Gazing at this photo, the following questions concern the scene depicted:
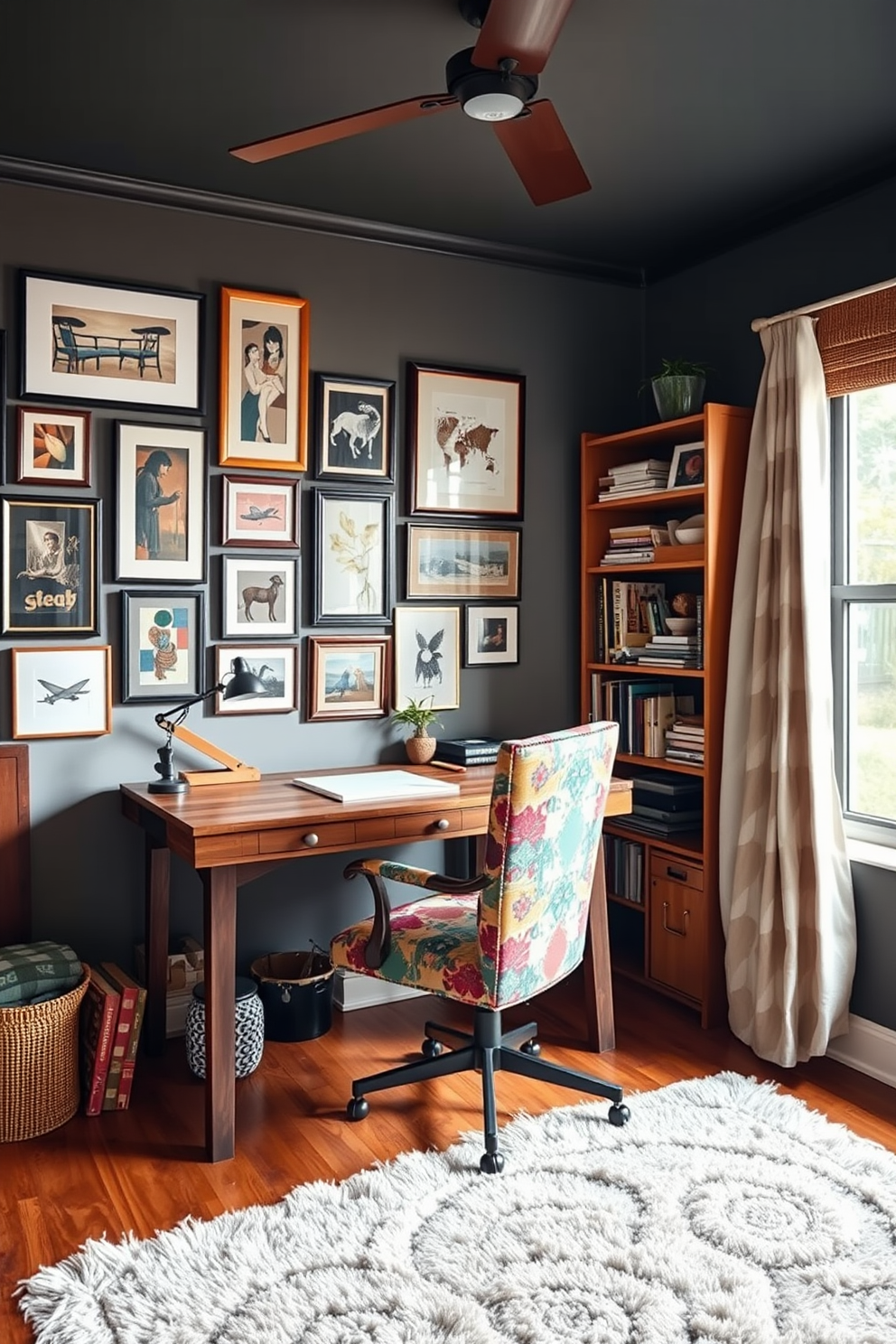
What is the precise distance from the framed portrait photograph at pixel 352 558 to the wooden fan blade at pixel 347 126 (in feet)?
4.32

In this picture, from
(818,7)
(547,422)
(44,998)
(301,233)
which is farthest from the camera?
(547,422)

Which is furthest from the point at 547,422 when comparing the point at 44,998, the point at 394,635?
the point at 44,998

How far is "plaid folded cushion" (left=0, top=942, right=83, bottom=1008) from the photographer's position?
2.77m

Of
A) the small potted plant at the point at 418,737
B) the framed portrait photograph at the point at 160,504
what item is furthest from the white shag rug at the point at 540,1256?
the framed portrait photograph at the point at 160,504

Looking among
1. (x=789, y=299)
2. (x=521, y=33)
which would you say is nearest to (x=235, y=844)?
(x=521, y=33)

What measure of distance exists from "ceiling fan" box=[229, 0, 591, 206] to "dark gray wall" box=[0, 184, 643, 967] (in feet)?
3.36

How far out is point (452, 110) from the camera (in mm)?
2762

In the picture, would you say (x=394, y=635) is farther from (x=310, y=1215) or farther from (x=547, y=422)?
(x=310, y=1215)

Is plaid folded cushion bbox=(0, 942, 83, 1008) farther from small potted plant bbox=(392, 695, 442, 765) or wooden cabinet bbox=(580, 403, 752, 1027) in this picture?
wooden cabinet bbox=(580, 403, 752, 1027)

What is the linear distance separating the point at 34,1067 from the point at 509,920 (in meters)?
1.25

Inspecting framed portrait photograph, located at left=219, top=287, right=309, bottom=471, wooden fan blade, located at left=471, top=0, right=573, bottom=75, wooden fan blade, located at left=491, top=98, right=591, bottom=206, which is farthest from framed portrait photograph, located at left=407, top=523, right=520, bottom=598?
wooden fan blade, located at left=471, top=0, right=573, bottom=75

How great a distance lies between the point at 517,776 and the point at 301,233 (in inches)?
81.5

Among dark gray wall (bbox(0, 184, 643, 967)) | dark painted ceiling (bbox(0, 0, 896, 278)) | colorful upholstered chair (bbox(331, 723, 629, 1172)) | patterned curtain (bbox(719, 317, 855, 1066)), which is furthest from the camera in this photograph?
dark gray wall (bbox(0, 184, 643, 967))

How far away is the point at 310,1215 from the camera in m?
2.31
